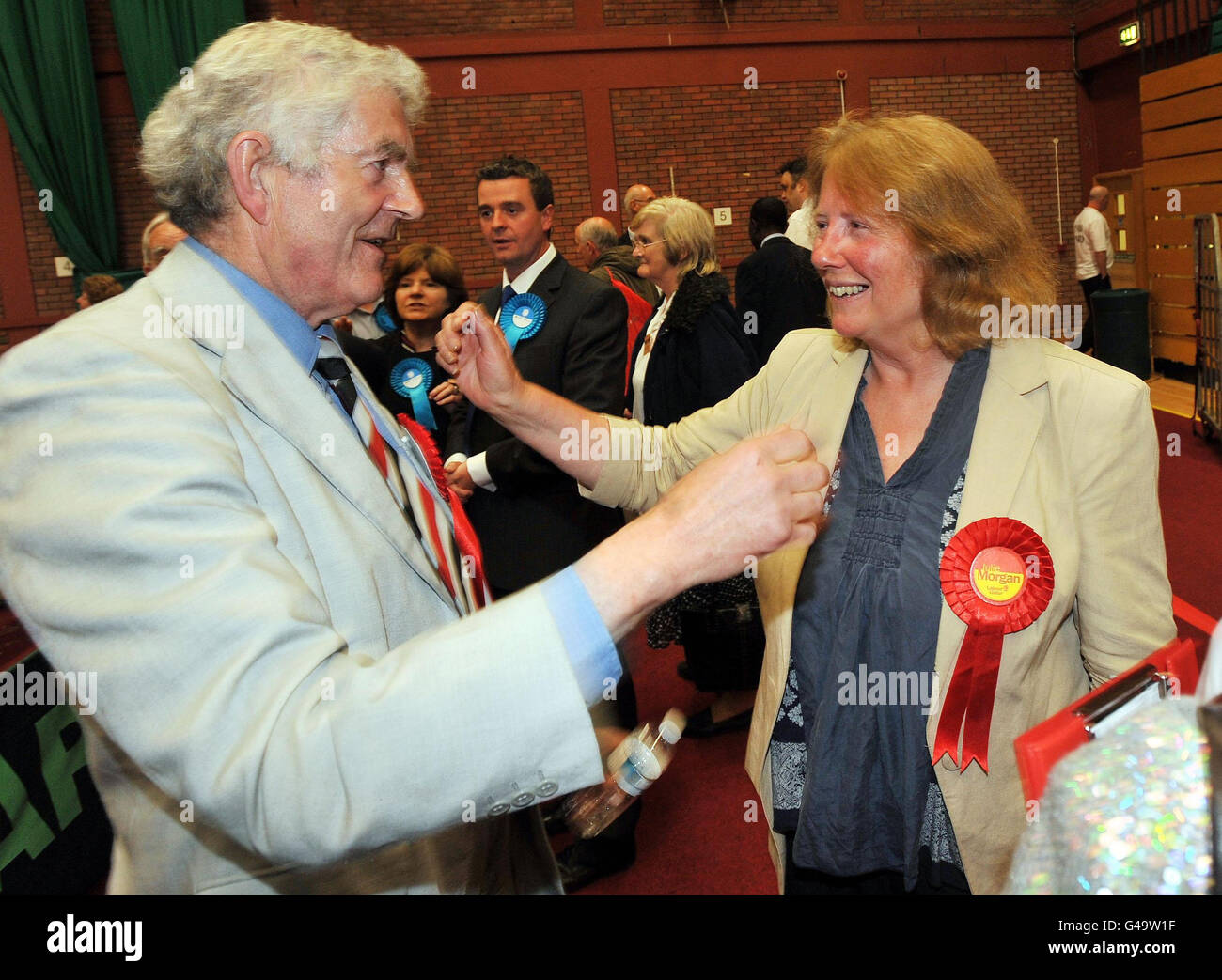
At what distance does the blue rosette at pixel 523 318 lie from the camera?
328 centimetres

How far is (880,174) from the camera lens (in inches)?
74.7

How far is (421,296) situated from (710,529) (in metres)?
3.43

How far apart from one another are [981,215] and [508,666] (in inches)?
58.6

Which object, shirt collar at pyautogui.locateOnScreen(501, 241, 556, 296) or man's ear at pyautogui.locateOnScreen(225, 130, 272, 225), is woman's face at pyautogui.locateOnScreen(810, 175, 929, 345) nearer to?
man's ear at pyautogui.locateOnScreen(225, 130, 272, 225)

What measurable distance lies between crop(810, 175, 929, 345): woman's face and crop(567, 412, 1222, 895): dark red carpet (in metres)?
0.81

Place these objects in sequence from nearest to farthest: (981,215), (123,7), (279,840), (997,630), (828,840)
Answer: (279,840) → (997,630) → (828,840) → (981,215) → (123,7)

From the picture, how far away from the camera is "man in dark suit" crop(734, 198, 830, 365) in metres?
4.73

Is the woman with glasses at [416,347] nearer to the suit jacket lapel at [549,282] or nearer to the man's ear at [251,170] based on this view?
the suit jacket lapel at [549,282]

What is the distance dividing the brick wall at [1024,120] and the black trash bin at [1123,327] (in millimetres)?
2538

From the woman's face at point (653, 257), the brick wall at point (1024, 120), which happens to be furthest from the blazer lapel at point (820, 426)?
the brick wall at point (1024, 120)

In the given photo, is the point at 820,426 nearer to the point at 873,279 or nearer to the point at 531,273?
the point at 873,279

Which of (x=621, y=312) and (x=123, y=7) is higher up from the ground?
(x=123, y=7)
